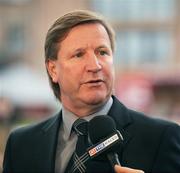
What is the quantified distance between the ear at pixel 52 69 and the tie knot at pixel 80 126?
12.0 inches

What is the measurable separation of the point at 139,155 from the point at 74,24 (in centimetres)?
73

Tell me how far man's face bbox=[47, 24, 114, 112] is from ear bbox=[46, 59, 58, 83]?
11 cm

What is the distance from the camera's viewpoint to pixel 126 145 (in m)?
2.99

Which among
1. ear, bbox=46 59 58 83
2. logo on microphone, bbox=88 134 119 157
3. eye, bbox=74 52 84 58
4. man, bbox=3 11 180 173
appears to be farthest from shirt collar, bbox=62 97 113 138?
logo on microphone, bbox=88 134 119 157

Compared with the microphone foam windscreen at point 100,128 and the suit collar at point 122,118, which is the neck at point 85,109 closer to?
the suit collar at point 122,118

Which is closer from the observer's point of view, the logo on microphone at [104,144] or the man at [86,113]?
the logo on microphone at [104,144]

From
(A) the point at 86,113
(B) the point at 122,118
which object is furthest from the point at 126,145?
(A) the point at 86,113

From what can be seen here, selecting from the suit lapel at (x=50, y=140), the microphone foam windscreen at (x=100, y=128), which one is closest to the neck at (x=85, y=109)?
the suit lapel at (x=50, y=140)

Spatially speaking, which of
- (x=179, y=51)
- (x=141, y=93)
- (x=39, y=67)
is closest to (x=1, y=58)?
(x=39, y=67)

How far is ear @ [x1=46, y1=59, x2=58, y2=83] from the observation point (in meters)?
3.29

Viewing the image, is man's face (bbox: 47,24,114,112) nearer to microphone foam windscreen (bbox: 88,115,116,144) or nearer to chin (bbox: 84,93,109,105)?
chin (bbox: 84,93,109,105)

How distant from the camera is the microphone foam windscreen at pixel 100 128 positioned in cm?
271

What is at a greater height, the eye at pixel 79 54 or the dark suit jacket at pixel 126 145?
the eye at pixel 79 54

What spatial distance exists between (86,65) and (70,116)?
32 cm
